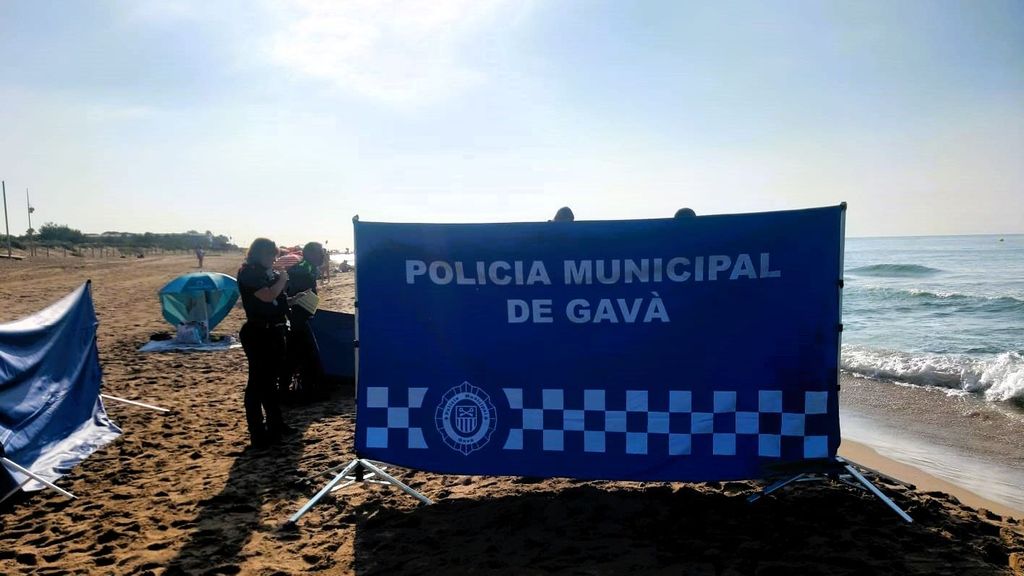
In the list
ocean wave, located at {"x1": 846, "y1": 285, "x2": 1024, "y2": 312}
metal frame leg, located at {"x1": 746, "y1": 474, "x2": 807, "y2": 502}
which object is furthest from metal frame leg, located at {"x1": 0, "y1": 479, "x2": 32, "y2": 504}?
ocean wave, located at {"x1": 846, "y1": 285, "x2": 1024, "y2": 312}

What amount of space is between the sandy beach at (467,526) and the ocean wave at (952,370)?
4.68 meters

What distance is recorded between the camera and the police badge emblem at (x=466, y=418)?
3.93m

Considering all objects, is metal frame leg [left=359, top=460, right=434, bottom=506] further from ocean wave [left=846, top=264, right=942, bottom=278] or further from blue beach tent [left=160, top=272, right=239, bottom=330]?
ocean wave [left=846, top=264, right=942, bottom=278]

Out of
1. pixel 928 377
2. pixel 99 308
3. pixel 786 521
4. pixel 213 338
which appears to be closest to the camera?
pixel 786 521

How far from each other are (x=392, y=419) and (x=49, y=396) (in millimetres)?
2995

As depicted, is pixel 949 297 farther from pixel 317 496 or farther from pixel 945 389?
pixel 317 496

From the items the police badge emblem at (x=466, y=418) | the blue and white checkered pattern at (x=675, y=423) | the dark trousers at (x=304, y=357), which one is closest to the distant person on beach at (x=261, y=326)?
the dark trousers at (x=304, y=357)

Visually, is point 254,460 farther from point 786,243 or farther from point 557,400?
point 786,243

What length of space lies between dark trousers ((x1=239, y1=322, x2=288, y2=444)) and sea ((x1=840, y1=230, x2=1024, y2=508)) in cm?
558

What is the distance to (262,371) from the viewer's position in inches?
197

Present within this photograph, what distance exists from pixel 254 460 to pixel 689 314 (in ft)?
11.6

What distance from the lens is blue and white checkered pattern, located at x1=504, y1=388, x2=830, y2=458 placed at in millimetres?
3748

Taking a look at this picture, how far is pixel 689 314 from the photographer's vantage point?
382cm

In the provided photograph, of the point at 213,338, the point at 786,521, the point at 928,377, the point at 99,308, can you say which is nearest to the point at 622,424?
the point at 786,521
